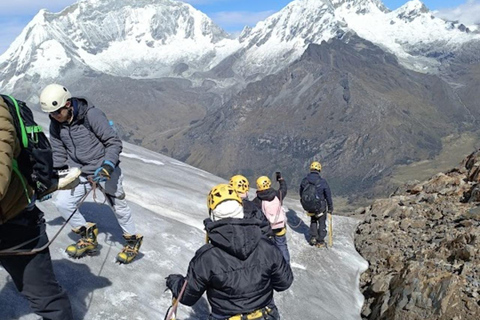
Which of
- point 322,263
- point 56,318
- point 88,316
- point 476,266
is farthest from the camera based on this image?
point 322,263

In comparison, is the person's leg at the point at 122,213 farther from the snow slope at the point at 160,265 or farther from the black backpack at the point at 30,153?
the black backpack at the point at 30,153

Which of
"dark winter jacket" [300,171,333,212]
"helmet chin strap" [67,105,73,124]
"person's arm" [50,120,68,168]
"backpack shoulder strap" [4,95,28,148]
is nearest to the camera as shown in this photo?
"backpack shoulder strap" [4,95,28,148]

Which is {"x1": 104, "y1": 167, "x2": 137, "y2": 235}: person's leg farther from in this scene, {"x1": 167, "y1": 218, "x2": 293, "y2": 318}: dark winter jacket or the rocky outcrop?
the rocky outcrop

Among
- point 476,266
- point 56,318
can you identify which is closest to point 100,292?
point 56,318

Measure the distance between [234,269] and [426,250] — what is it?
12757 millimetres

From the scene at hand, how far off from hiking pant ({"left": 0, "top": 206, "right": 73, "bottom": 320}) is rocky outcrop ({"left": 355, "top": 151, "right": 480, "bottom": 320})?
1056 cm

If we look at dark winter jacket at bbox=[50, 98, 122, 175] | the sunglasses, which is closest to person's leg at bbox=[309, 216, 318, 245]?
dark winter jacket at bbox=[50, 98, 122, 175]

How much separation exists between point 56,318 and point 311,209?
13.3 m

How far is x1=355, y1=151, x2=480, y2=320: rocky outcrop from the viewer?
1255 centimetres

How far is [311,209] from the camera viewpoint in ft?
59.3

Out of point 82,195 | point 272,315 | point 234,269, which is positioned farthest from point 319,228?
point 234,269

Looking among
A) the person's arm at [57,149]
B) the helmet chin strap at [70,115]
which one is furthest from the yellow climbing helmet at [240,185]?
the helmet chin strap at [70,115]

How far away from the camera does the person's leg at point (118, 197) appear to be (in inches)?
378

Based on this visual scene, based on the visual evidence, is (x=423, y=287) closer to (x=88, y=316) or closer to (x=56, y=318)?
(x=88, y=316)
